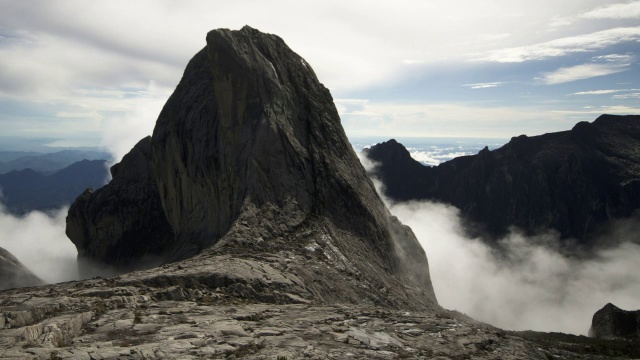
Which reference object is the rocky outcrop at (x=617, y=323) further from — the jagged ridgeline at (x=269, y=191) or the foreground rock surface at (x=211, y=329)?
the foreground rock surface at (x=211, y=329)

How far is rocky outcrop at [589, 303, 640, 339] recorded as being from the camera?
69.1 m

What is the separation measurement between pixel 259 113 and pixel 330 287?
942 inches

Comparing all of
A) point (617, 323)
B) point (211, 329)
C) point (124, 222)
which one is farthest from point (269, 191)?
point (617, 323)

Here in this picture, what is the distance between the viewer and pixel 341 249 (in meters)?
42.6

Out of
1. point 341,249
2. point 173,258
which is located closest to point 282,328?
point 341,249

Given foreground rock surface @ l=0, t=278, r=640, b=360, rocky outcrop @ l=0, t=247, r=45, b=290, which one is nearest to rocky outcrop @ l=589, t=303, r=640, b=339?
foreground rock surface @ l=0, t=278, r=640, b=360

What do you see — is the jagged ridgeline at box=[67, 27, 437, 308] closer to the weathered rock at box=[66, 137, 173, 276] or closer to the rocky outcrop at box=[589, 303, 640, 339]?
the weathered rock at box=[66, 137, 173, 276]

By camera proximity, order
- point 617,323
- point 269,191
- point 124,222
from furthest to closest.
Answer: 1. point 124,222
2. point 617,323
3. point 269,191

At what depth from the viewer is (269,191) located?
45.6 meters

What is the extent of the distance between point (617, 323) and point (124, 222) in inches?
3398

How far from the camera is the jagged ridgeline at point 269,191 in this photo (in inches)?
1384

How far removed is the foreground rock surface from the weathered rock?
50.3m

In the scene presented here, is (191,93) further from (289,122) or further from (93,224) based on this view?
(93,224)

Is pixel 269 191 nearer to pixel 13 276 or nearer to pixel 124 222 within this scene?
pixel 124 222
